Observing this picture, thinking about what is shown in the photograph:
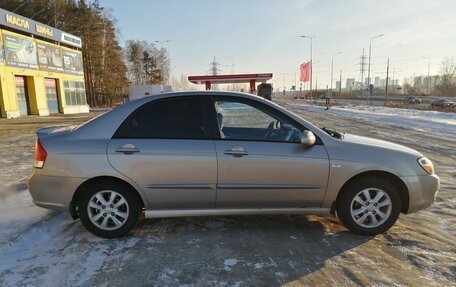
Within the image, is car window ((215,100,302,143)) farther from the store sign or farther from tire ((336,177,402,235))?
the store sign

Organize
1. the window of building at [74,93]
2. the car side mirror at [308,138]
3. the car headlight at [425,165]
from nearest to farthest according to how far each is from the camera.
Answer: the car side mirror at [308,138] → the car headlight at [425,165] → the window of building at [74,93]

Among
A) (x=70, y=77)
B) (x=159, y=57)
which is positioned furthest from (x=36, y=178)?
(x=159, y=57)

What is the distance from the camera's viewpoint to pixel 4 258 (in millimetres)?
3420

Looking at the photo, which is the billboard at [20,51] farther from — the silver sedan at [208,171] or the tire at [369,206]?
the tire at [369,206]

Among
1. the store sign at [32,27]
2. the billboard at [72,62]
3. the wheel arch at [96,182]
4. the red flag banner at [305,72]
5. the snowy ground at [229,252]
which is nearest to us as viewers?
the snowy ground at [229,252]

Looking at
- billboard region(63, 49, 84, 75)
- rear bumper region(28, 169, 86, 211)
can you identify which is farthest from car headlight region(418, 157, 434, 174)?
billboard region(63, 49, 84, 75)

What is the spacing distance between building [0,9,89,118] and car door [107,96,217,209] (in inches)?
1011

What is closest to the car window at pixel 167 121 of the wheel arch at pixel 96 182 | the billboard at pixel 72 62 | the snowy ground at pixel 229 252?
the wheel arch at pixel 96 182

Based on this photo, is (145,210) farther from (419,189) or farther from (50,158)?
(419,189)

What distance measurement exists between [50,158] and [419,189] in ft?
14.5

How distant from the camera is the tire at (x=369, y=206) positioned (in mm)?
3871

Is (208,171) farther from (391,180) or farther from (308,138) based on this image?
(391,180)

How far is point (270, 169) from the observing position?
3.75 meters

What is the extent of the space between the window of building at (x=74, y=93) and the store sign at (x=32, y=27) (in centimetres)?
424
